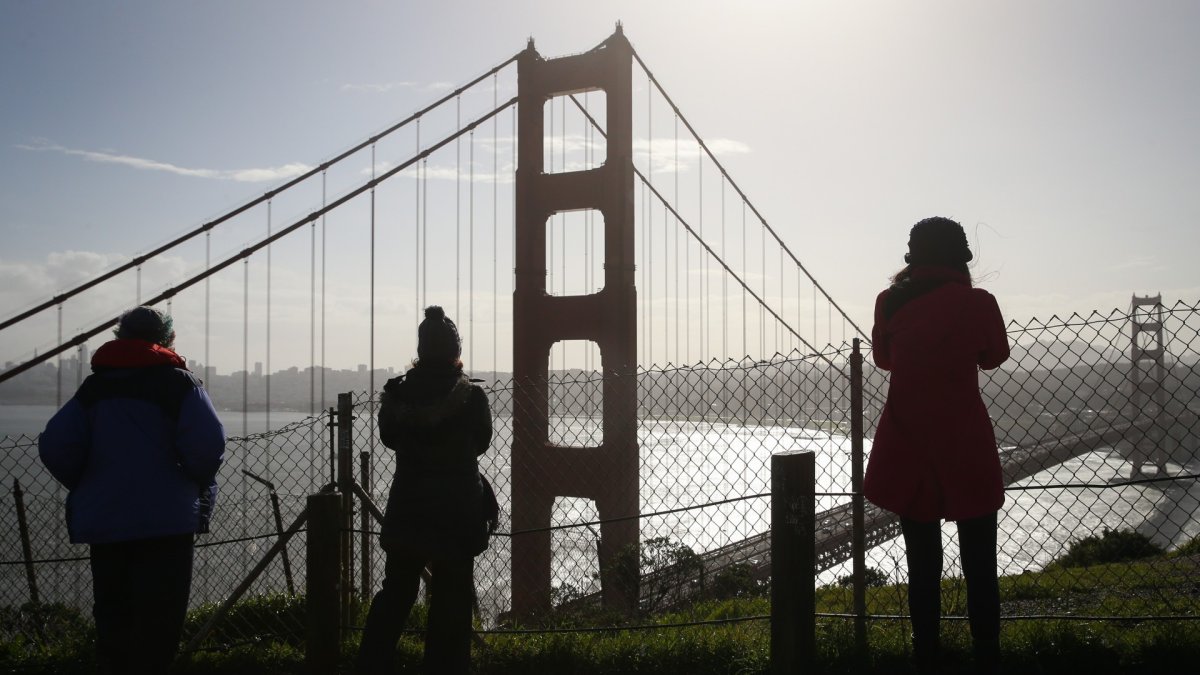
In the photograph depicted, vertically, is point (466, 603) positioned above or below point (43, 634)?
above

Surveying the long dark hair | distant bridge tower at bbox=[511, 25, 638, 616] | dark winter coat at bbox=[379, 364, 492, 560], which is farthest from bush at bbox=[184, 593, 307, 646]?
distant bridge tower at bbox=[511, 25, 638, 616]

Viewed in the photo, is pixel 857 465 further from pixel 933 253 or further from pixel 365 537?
pixel 365 537

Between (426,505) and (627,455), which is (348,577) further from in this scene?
(627,455)

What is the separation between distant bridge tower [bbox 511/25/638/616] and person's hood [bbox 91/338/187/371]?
29.1ft

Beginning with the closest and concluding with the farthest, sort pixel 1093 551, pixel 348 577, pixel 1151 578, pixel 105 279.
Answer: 1. pixel 348 577
2. pixel 1151 578
3. pixel 1093 551
4. pixel 105 279

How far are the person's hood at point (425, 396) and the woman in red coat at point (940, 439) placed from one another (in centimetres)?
123

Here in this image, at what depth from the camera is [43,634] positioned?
4.40 meters

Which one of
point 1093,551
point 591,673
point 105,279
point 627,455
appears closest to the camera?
point 591,673

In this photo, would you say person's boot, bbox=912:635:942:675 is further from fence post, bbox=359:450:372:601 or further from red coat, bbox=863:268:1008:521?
fence post, bbox=359:450:372:601

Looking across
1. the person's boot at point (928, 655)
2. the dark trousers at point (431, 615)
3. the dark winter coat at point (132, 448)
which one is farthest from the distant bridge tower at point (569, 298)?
the person's boot at point (928, 655)

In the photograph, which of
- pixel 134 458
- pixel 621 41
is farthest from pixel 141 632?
pixel 621 41

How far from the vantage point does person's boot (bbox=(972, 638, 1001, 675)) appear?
7.43 ft

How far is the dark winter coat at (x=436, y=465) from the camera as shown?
2.50 m

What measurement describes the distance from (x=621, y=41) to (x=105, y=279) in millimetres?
7850
